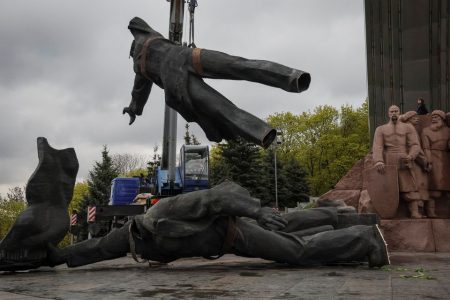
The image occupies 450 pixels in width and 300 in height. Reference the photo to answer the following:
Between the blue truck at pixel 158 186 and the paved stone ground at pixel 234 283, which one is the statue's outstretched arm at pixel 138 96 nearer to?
the paved stone ground at pixel 234 283

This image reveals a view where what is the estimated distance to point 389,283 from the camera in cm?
436

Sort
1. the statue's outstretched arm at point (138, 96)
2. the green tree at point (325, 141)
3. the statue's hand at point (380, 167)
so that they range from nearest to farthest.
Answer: the statue's outstretched arm at point (138, 96)
the statue's hand at point (380, 167)
the green tree at point (325, 141)

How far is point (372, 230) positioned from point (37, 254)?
383cm

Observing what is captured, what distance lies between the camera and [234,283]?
451 cm

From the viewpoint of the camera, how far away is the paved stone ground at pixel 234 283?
12.8ft

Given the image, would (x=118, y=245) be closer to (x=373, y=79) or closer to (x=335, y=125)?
(x=373, y=79)

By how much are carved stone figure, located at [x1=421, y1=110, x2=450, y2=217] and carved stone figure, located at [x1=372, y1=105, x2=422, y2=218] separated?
1.39 feet

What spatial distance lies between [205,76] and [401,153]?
18.4 feet

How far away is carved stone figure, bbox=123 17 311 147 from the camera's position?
4742mm

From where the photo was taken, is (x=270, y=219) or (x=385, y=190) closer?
(x=270, y=219)

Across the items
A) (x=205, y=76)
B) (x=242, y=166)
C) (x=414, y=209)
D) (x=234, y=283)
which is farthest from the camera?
(x=242, y=166)

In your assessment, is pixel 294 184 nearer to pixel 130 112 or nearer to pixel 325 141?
pixel 325 141

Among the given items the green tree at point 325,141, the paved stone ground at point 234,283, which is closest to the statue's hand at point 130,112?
the paved stone ground at point 234,283

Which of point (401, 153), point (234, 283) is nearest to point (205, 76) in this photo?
point (234, 283)
